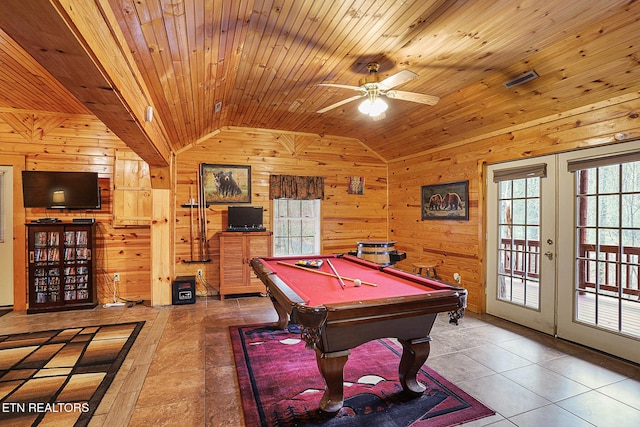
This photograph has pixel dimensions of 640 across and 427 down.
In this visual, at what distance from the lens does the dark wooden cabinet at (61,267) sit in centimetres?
445

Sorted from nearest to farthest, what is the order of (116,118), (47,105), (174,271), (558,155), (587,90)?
(116,118) → (587,90) → (558,155) → (47,105) → (174,271)

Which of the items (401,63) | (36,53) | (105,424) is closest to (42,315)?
(105,424)

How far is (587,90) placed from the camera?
305 cm

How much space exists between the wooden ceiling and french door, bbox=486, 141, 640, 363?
0.65 meters

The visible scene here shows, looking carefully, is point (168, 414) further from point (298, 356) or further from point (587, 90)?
point (587, 90)

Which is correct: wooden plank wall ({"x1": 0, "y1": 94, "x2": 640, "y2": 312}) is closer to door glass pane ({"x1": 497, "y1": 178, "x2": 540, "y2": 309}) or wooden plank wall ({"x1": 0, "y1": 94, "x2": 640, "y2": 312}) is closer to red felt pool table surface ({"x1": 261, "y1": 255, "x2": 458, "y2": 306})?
door glass pane ({"x1": 497, "y1": 178, "x2": 540, "y2": 309})

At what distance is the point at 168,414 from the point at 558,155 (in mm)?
4357

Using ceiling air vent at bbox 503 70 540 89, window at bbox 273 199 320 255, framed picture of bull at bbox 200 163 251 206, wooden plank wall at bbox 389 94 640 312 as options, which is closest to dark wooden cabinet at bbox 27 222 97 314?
framed picture of bull at bbox 200 163 251 206

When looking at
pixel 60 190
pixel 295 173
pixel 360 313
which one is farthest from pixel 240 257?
pixel 360 313

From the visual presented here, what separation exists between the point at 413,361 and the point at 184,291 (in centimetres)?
374

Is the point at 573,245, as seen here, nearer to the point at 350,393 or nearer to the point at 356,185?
the point at 350,393

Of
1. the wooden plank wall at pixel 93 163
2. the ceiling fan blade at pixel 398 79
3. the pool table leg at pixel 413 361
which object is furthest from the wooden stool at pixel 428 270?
the wooden plank wall at pixel 93 163

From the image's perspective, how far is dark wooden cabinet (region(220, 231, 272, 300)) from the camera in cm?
512

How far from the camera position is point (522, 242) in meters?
4.02
